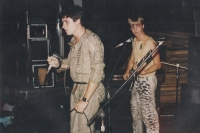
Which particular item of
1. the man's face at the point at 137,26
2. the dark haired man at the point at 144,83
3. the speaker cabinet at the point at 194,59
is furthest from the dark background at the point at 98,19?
the man's face at the point at 137,26

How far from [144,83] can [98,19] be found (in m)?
4.74

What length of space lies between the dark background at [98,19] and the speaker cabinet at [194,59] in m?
2.50

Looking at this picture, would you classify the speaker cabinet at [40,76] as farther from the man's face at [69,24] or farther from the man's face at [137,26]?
the man's face at [69,24]

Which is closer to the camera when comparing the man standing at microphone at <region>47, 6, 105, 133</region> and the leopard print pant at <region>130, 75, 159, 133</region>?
the man standing at microphone at <region>47, 6, 105, 133</region>

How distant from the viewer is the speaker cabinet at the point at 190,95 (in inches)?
222

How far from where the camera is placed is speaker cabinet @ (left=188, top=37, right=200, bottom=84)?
15.6ft

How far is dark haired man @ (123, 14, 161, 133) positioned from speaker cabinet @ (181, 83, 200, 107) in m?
1.66

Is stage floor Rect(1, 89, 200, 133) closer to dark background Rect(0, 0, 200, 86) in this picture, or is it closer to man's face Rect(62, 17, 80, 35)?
dark background Rect(0, 0, 200, 86)

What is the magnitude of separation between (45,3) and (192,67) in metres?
4.72

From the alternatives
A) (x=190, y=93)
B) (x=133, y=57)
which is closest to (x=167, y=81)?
(x=190, y=93)

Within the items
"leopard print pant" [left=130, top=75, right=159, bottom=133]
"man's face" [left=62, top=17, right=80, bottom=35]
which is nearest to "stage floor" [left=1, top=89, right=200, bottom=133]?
"leopard print pant" [left=130, top=75, right=159, bottom=133]

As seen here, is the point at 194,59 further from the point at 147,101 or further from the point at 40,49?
the point at 40,49

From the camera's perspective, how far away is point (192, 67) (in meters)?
4.85

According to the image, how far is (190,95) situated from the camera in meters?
5.86
